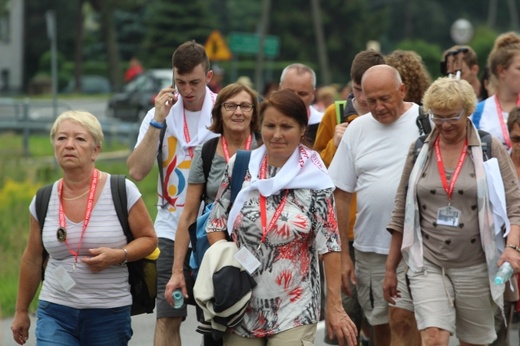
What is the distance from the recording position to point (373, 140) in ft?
24.6

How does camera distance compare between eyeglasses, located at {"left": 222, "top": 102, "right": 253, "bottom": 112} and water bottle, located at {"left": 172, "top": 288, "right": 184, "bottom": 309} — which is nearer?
water bottle, located at {"left": 172, "top": 288, "right": 184, "bottom": 309}

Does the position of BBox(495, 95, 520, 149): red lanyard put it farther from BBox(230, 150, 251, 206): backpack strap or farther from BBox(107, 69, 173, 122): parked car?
BBox(107, 69, 173, 122): parked car

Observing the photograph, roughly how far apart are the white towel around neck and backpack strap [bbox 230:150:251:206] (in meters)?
0.03

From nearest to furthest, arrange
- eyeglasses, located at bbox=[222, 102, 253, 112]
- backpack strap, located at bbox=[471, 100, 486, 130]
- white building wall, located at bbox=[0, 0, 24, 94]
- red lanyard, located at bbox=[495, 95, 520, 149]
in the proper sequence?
eyeglasses, located at bbox=[222, 102, 253, 112], red lanyard, located at bbox=[495, 95, 520, 149], backpack strap, located at bbox=[471, 100, 486, 130], white building wall, located at bbox=[0, 0, 24, 94]

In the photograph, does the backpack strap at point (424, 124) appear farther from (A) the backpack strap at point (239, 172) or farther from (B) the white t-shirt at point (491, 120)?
(A) the backpack strap at point (239, 172)

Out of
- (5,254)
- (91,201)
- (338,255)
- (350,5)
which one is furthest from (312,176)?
(350,5)

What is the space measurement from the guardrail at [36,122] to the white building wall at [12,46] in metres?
48.1

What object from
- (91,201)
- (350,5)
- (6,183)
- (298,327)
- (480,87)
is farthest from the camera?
(350,5)

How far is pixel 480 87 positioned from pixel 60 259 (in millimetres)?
5380

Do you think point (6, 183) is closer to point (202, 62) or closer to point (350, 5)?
point (202, 62)

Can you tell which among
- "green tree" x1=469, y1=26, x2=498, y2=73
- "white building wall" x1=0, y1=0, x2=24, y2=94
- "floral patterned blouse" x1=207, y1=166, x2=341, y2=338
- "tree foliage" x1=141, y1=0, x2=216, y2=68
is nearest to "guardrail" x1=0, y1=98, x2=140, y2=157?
"floral patterned blouse" x1=207, y1=166, x2=341, y2=338

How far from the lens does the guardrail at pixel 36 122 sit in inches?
1025

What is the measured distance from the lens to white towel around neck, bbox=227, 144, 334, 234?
5.91 metres

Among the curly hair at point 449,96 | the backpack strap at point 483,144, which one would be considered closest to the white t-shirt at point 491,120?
the backpack strap at point 483,144
